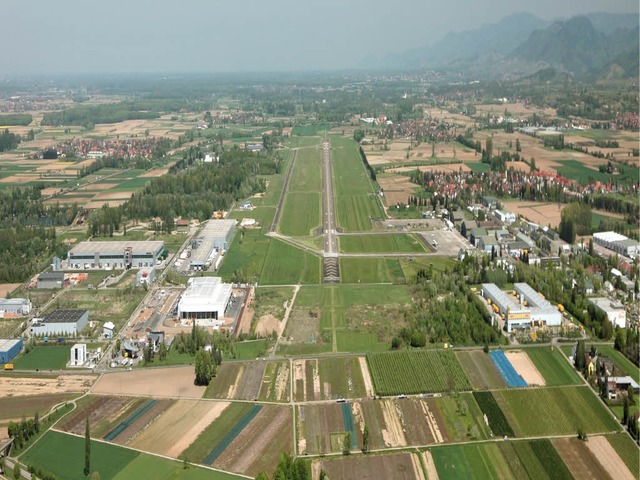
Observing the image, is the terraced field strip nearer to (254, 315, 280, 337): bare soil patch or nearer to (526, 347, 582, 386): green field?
(526, 347, 582, 386): green field

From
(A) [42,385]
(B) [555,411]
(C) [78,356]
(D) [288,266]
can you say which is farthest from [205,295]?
(B) [555,411]

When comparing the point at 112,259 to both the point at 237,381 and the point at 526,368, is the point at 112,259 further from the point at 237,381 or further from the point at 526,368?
the point at 526,368

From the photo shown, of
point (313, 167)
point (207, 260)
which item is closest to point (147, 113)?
point (313, 167)

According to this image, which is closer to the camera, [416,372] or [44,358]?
[416,372]

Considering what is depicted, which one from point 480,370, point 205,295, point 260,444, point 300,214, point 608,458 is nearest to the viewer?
point 608,458

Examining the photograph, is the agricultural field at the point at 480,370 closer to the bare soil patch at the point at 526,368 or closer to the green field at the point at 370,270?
the bare soil patch at the point at 526,368

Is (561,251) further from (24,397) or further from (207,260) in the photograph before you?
(24,397)

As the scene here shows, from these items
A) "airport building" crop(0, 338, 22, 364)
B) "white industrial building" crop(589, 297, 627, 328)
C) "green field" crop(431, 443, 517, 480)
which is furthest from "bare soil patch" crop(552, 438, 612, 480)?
"airport building" crop(0, 338, 22, 364)
